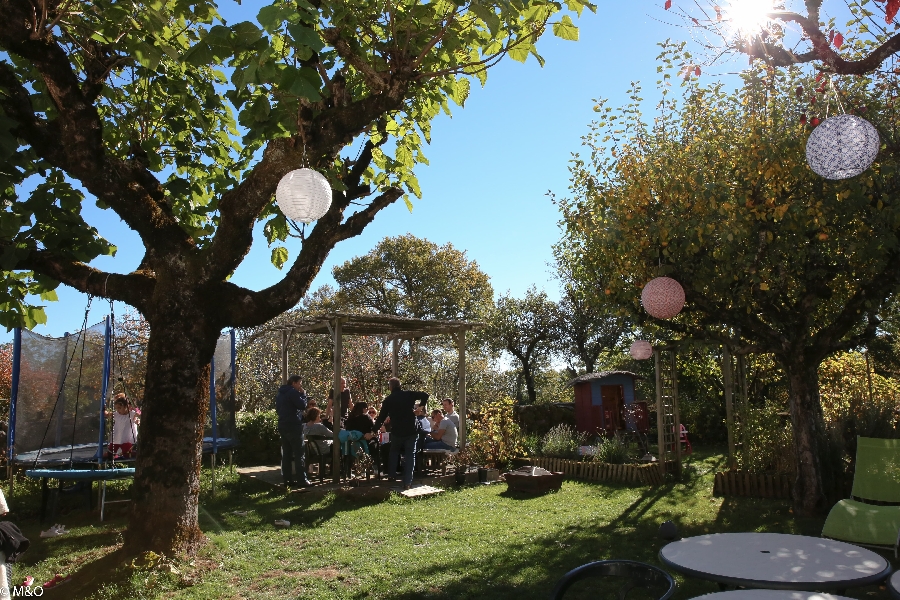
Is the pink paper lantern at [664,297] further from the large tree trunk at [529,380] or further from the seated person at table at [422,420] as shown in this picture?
the large tree trunk at [529,380]

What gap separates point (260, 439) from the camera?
12.5m

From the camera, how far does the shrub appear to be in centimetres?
1098

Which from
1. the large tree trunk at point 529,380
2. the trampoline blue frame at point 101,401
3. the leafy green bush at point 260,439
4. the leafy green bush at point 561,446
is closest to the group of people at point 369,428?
the trampoline blue frame at point 101,401

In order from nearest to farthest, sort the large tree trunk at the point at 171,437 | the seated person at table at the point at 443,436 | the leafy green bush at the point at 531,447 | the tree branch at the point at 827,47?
the tree branch at the point at 827,47 → the large tree trunk at the point at 171,437 → the seated person at table at the point at 443,436 → the leafy green bush at the point at 531,447

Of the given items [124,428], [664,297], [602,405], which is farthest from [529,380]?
[664,297]

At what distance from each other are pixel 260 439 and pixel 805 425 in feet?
31.4

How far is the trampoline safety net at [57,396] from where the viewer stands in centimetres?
789

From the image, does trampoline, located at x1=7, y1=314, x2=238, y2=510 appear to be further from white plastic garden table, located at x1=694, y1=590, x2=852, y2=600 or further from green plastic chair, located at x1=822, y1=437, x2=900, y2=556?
green plastic chair, located at x1=822, y1=437, x2=900, y2=556

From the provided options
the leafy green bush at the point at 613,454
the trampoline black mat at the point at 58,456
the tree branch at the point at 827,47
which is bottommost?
the leafy green bush at the point at 613,454

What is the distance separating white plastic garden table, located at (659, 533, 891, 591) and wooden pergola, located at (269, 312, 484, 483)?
7089 mm

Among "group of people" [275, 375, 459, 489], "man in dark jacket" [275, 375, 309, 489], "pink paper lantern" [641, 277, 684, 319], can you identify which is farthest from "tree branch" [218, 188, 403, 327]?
"man in dark jacket" [275, 375, 309, 489]

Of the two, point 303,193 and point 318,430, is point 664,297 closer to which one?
point 303,193

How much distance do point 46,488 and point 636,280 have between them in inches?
293

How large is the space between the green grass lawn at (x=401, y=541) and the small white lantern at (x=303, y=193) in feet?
9.14
